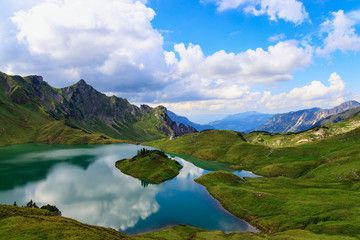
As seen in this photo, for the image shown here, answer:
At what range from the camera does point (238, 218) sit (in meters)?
82.4

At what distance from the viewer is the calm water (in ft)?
249

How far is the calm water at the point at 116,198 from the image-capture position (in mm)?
75812

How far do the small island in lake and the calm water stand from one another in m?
6.74

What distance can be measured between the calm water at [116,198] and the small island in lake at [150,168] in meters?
6.74

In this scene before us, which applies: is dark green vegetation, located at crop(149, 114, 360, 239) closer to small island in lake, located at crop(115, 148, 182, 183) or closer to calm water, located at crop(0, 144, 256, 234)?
calm water, located at crop(0, 144, 256, 234)

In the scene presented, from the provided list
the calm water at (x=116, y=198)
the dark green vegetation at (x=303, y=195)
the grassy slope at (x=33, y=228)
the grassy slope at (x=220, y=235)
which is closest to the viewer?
the grassy slope at (x=33, y=228)

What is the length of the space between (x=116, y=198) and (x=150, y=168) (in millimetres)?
56547

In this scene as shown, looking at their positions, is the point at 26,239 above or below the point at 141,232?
above

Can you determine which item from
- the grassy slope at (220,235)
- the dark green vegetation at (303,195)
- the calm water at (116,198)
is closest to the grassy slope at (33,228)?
the grassy slope at (220,235)

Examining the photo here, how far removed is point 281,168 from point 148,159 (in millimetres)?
111456

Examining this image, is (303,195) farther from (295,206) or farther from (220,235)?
(220,235)

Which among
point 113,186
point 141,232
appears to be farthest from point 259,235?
point 113,186

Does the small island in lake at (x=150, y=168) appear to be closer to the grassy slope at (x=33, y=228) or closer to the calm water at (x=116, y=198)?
the calm water at (x=116, y=198)

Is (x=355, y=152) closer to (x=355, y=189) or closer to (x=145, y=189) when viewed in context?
(x=355, y=189)
